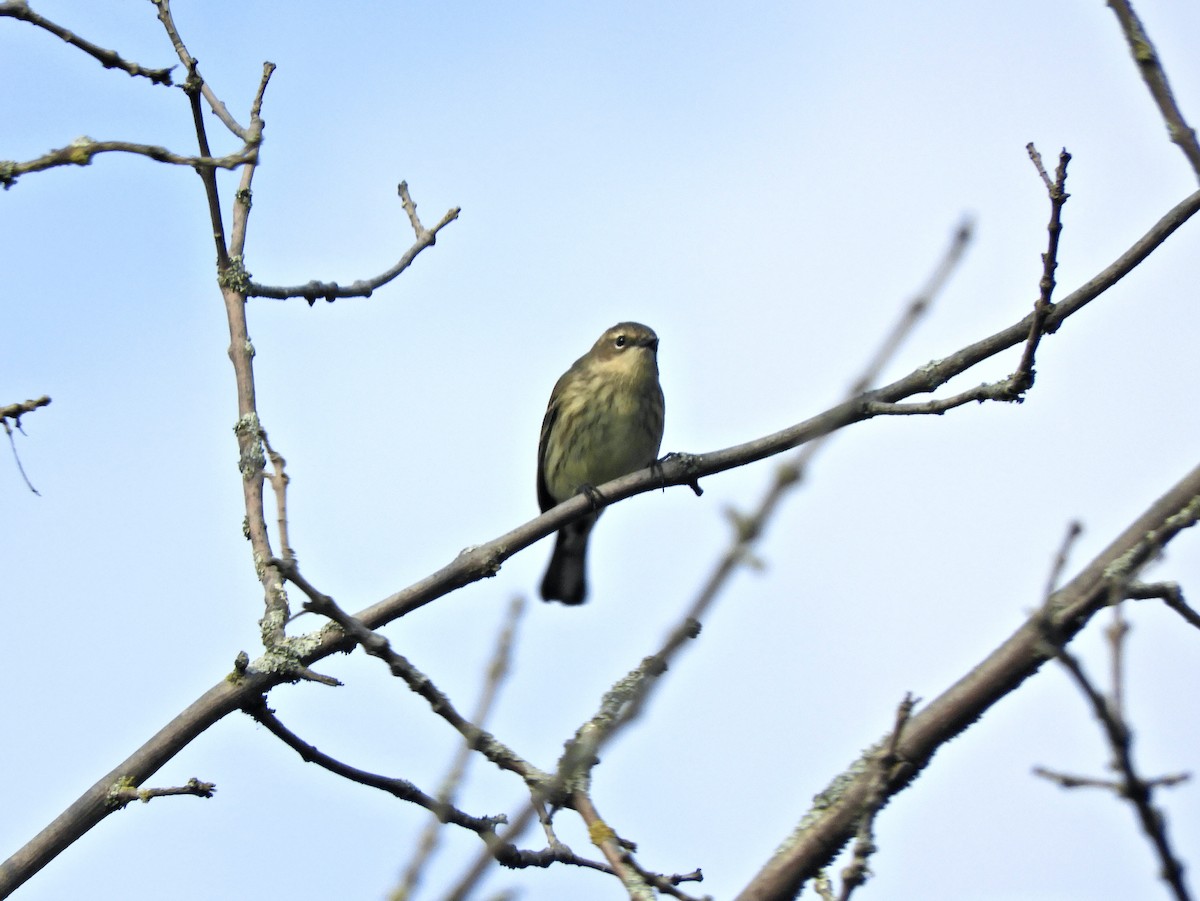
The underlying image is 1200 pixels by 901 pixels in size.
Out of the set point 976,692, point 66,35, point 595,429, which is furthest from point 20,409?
point 595,429

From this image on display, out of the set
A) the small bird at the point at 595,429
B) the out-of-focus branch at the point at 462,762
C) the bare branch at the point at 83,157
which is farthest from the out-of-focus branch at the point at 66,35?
the small bird at the point at 595,429

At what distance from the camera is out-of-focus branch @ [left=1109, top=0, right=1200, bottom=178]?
3.14m

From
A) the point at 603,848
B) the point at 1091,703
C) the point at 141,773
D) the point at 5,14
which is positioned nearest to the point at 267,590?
the point at 141,773

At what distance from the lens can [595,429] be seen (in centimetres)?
1225

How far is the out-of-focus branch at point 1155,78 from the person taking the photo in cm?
314

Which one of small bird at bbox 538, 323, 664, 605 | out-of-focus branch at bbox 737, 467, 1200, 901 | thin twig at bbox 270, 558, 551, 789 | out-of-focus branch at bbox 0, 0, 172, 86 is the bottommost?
out-of-focus branch at bbox 737, 467, 1200, 901

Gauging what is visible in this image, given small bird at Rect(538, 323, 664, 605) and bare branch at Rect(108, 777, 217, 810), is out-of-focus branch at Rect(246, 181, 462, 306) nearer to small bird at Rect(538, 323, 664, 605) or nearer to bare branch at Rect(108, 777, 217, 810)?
bare branch at Rect(108, 777, 217, 810)

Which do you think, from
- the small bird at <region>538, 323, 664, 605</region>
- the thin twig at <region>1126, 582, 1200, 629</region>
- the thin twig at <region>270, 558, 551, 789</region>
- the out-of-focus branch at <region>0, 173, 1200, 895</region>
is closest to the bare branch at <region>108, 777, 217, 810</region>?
the out-of-focus branch at <region>0, 173, 1200, 895</region>

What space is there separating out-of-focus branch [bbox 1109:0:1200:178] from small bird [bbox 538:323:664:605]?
354 inches

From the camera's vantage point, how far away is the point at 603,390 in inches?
488

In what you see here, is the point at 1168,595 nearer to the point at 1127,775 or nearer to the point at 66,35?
the point at 1127,775

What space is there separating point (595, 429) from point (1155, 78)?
29.9 feet

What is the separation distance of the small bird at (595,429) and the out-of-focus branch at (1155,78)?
898 cm

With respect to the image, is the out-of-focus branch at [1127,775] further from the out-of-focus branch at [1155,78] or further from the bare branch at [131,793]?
the bare branch at [131,793]
